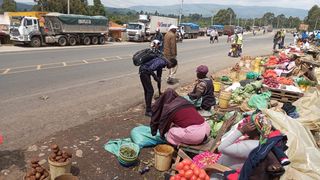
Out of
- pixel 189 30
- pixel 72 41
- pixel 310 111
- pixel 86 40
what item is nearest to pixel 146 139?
pixel 310 111

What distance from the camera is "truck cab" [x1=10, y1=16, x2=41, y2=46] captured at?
975 inches

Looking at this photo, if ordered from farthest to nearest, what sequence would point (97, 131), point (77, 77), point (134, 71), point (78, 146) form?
point (134, 71), point (77, 77), point (97, 131), point (78, 146)

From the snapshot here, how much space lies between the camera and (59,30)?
2738 cm

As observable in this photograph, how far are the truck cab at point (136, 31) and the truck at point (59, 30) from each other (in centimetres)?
399

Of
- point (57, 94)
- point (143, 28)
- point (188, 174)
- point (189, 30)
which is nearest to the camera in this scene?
point (188, 174)

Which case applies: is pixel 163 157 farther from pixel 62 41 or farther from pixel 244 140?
pixel 62 41

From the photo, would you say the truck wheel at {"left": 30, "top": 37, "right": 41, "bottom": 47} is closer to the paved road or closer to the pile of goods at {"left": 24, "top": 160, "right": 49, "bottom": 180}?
the paved road

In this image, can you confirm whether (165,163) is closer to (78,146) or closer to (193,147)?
(193,147)

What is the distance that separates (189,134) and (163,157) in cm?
57

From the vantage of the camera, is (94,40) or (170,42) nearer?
(170,42)

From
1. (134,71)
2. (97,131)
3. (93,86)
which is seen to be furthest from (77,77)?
(97,131)

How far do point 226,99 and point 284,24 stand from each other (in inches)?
6521

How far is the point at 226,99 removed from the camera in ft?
26.9

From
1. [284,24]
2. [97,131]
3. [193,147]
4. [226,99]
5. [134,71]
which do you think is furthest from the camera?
[284,24]
